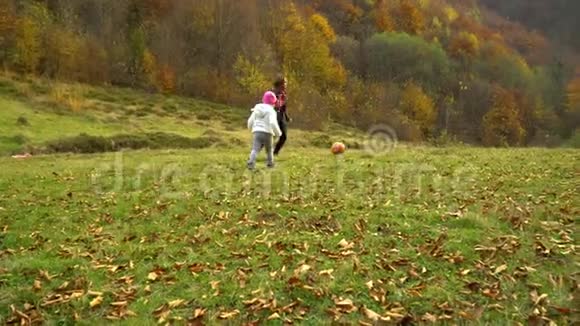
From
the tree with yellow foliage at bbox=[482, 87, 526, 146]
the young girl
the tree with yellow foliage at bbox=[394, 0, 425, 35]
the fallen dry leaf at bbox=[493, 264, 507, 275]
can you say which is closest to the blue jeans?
the young girl

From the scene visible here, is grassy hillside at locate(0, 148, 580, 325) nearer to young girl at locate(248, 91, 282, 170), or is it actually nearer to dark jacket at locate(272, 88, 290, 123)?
young girl at locate(248, 91, 282, 170)

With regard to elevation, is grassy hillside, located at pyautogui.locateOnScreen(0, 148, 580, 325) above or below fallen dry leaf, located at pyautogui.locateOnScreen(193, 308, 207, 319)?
above

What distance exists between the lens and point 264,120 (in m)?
15.5

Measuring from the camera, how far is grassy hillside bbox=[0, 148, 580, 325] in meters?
6.69

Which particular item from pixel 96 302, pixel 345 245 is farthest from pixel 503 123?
pixel 96 302

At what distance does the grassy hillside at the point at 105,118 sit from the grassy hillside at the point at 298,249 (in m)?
18.0

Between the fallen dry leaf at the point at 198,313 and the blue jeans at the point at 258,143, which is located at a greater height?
the blue jeans at the point at 258,143

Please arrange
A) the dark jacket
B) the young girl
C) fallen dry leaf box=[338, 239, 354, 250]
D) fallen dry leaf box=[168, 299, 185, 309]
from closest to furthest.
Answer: fallen dry leaf box=[168, 299, 185, 309] < fallen dry leaf box=[338, 239, 354, 250] < the young girl < the dark jacket

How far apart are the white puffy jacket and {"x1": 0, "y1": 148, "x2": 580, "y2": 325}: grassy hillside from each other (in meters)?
1.46

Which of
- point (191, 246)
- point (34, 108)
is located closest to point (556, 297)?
point (191, 246)

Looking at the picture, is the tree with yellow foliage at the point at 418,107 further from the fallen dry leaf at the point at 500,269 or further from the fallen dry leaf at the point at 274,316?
the fallen dry leaf at the point at 274,316

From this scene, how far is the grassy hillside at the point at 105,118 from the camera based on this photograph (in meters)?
31.9

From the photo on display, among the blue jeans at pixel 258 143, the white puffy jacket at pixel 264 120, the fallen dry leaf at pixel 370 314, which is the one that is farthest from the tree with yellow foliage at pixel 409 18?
the fallen dry leaf at pixel 370 314

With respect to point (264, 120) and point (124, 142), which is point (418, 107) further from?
point (264, 120)
